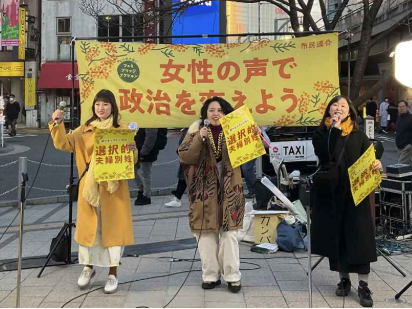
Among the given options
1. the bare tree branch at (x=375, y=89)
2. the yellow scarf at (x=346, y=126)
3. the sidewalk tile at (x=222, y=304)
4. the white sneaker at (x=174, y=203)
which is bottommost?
the sidewalk tile at (x=222, y=304)

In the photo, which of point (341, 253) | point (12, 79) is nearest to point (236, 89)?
point (341, 253)

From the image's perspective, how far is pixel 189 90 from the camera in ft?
17.8

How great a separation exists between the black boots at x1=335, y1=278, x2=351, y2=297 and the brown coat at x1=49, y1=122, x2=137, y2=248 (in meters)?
1.95

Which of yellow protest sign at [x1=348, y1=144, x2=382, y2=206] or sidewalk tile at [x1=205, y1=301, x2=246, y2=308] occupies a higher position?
yellow protest sign at [x1=348, y1=144, x2=382, y2=206]

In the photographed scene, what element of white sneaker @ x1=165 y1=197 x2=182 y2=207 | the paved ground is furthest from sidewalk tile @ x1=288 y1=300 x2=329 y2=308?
white sneaker @ x1=165 y1=197 x2=182 y2=207

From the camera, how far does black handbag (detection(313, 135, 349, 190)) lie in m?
3.92

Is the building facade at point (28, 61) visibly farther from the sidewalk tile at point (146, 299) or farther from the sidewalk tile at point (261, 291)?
the sidewalk tile at point (261, 291)

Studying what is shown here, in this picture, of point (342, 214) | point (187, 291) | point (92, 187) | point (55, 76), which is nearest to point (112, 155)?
point (92, 187)

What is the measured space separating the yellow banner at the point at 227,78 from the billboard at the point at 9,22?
24.8m

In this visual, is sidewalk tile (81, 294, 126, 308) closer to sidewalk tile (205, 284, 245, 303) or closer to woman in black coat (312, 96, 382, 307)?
sidewalk tile (205, 284, 245, 303)

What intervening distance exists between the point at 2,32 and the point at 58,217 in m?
23.6

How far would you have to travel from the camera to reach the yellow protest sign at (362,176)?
383cm

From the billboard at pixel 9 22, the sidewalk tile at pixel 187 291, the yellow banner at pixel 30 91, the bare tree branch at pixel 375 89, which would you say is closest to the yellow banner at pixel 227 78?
the bare tree branch at pixel 375 89

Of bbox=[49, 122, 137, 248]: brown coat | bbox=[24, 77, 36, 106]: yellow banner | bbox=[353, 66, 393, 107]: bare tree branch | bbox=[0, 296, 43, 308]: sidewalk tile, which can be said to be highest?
bbox=[24, 77, 36, 106]: yellow banner
